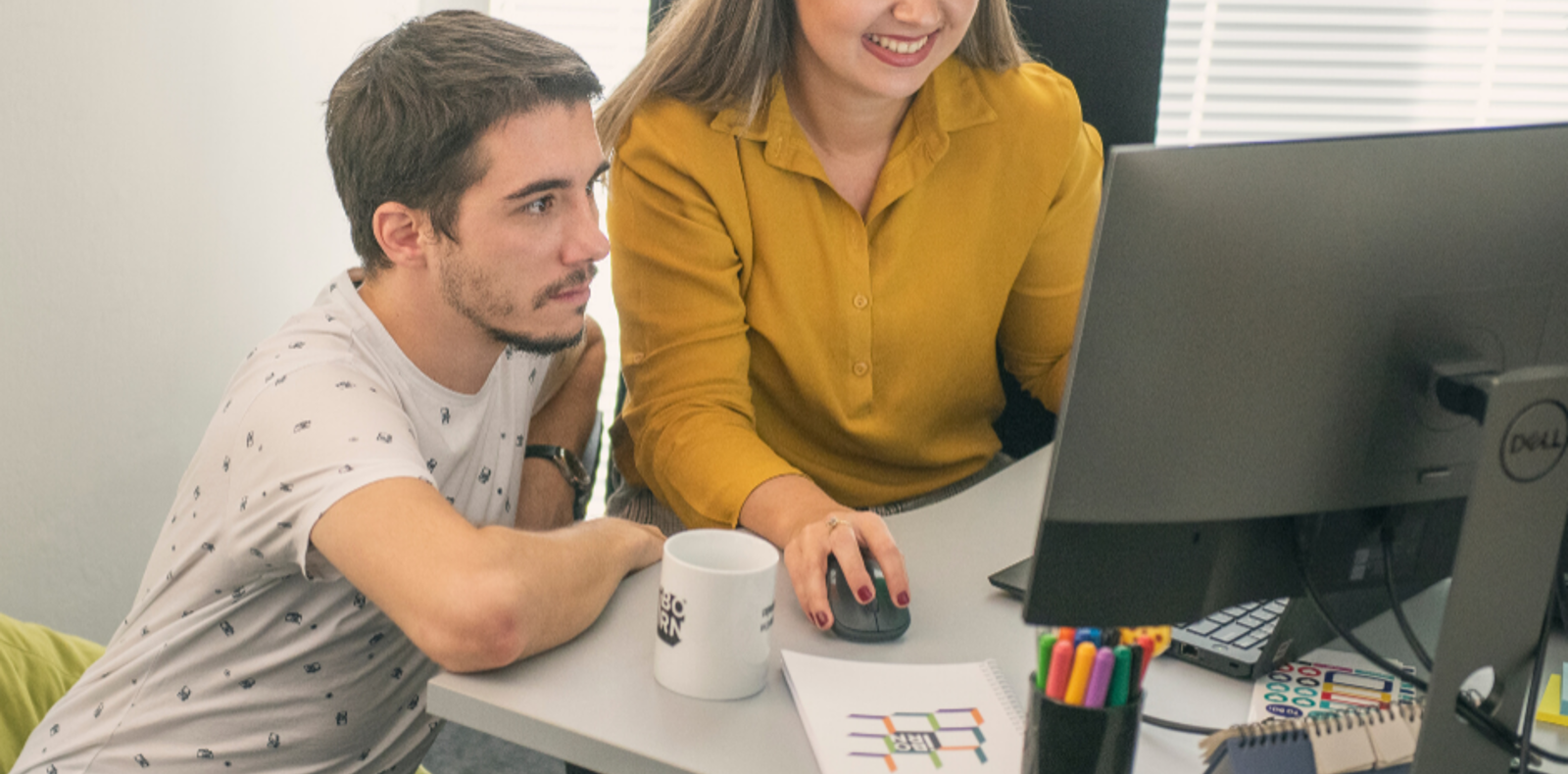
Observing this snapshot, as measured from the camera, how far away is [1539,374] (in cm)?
64

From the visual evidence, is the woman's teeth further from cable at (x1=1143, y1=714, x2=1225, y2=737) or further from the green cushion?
the green cushion

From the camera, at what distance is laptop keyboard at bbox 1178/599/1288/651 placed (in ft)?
2.96

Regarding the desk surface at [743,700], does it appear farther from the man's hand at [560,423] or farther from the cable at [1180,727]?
the man's hand at [560,423]

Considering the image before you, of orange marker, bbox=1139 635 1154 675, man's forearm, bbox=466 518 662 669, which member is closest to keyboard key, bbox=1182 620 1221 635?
orange marker, bbox=1139 635 1154 675

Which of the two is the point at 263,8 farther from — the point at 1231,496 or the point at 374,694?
the point at 1231,496

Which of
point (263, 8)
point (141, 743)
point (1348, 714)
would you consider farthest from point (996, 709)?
point (263, 8)

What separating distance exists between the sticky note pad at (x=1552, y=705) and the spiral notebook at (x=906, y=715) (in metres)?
0.34

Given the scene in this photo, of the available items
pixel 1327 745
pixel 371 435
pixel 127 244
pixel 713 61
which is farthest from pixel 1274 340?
pixel 127 244

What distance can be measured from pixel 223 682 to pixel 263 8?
126 centimetres

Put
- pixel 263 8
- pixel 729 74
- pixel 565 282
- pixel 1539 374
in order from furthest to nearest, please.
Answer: pixel 263 8 → pixel 729 74 → pixel 565 282 → pixel 1539 374

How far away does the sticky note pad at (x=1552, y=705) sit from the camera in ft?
2.67

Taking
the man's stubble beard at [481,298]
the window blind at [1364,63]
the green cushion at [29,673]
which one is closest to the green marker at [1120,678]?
the man's stubble beard at [481,298]

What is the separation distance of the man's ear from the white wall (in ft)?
2.37

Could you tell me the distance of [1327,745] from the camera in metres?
0.72
